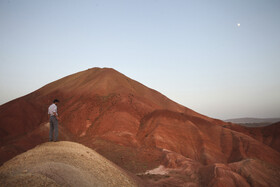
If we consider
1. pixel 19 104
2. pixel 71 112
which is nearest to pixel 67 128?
pixel 71 112

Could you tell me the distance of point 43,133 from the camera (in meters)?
23.7

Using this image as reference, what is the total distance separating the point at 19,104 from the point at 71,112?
9919 millimetres

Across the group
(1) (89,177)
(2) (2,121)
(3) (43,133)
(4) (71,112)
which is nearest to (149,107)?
(4) (71,112)

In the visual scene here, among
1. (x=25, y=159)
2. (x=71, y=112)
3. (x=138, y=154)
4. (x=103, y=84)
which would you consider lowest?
(x=138, y=154)

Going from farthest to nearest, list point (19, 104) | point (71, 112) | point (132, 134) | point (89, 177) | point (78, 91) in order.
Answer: point (78, 91) → point (19, 104) → point (71, 112) → point (132, 134) → point (89, 177)

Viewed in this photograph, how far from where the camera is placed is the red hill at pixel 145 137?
55.6ft

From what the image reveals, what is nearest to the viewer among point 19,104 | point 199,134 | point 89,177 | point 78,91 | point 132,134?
point 89,177

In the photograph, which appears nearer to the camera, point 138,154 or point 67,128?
point 138,154

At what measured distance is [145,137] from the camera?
27094 mm

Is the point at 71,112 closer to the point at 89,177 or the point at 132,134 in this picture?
the point at 132,134

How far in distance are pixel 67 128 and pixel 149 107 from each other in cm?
1366

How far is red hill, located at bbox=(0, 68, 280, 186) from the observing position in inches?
667

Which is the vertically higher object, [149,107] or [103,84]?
[103,84]

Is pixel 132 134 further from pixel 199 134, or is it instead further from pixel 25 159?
pixel 25 159
